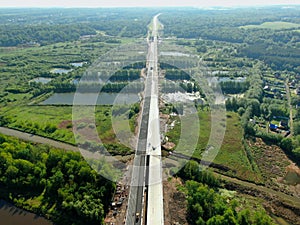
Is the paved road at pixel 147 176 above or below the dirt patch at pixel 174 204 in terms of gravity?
above

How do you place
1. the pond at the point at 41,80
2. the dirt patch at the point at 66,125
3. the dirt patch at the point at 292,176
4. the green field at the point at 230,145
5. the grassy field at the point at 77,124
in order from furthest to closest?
the pond at the point at 41,80 < the dirt patch at the point at 66,125 < the grassy field at the point at 77,124 < the green field at the point at 230,145 < the dirt patch at the point at 292,176

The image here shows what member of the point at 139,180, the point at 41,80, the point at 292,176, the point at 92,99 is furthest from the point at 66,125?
the point at 292,176

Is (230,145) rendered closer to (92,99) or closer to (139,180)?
(139,180)

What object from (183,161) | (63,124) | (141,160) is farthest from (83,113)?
(183,161)

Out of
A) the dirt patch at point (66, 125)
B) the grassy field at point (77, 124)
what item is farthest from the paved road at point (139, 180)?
the dirt patch at point (66, 125)

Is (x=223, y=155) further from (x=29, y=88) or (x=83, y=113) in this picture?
(x=29, y=88)

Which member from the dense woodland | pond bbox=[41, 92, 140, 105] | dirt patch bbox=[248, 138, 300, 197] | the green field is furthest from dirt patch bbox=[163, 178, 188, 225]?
pond bbox=[41, 92, 140, 105]

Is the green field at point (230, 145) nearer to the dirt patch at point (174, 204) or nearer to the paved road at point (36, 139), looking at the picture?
the dirt patch at point (174, 204)
